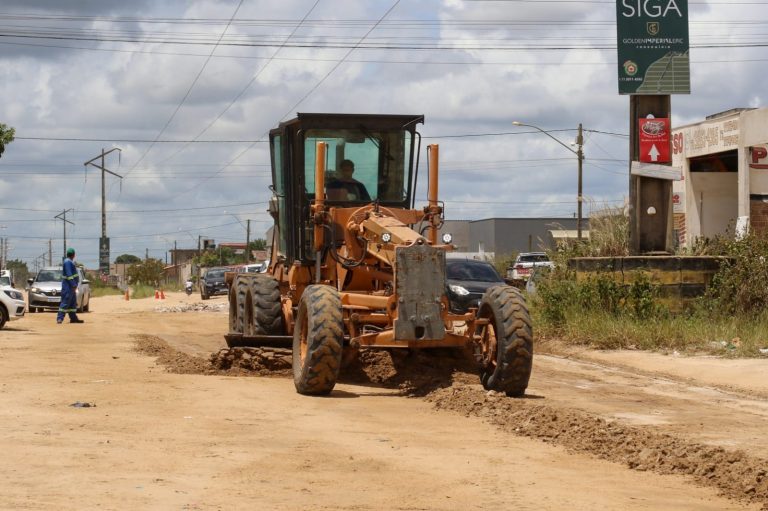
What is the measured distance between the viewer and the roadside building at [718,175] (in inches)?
1439

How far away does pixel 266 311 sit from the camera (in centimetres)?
1631

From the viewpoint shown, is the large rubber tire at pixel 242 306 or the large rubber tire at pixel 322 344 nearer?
the large rubber tire at pixel 322 344

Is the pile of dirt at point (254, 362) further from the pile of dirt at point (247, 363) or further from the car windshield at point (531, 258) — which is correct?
the car windshield at point (531, 258)

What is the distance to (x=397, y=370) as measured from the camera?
52.0 feet

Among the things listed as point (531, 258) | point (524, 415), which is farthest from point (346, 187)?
point (531, 258)

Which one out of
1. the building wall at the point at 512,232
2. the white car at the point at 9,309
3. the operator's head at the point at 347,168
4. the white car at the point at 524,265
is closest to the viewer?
the operator's head at the point at 347,168

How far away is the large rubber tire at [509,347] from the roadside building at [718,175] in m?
24.4

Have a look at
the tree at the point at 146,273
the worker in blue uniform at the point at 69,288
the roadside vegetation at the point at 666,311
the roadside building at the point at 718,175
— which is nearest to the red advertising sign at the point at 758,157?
the roadside building at the point at 718,175

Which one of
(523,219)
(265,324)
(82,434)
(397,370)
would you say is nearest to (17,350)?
(265,324)

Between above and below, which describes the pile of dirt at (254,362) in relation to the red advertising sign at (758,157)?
below

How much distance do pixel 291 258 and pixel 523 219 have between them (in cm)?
8616

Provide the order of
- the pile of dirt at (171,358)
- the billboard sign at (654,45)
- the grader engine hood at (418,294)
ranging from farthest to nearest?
the billboard sign at (654,45) < the pile of dirt at (171,358) < the grader engine hood at (418,294)

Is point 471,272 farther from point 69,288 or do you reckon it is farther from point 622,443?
→ point 622,443

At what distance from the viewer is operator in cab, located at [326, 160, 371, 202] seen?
621 inches
